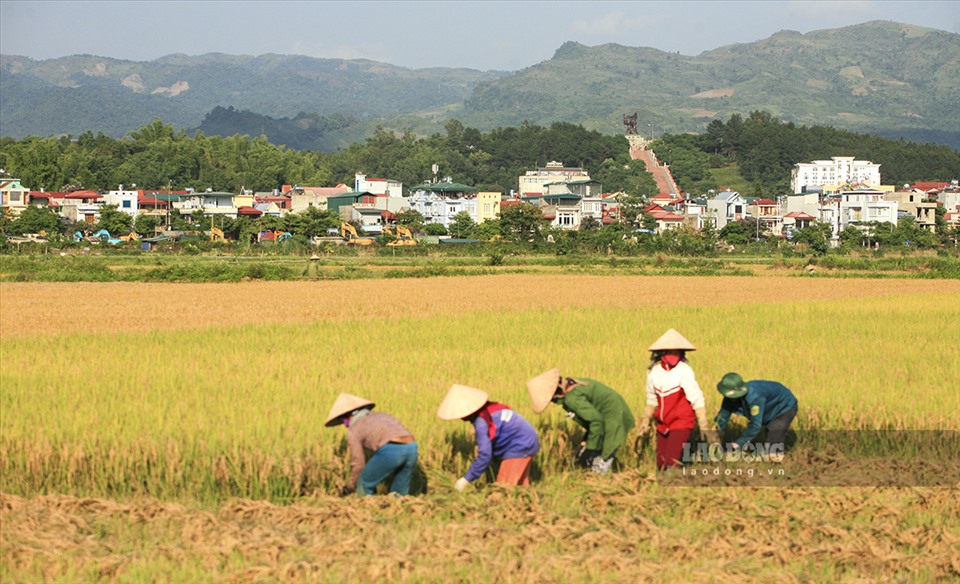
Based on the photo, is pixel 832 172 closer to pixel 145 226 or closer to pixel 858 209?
pixel 858 209

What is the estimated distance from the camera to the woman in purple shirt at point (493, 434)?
9203 mm

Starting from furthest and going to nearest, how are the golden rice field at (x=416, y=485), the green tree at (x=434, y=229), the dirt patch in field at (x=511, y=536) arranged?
the green tree at (x=434, y=229), the golden rice field at (x=416, y=485), the dirt patch in field at (x=511, y=536)

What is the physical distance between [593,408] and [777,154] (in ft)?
479

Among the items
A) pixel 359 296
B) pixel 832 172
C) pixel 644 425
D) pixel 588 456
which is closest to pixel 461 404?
pixel 588 456

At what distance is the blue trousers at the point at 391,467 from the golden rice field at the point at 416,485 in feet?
0.54

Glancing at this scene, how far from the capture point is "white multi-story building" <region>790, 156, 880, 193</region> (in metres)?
136

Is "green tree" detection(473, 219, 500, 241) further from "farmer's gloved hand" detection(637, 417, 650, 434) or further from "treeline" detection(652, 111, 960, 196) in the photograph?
"farmer's gloved hand" detection(637, 417, 650, 434)

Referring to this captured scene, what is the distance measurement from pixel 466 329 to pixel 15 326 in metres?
8.16

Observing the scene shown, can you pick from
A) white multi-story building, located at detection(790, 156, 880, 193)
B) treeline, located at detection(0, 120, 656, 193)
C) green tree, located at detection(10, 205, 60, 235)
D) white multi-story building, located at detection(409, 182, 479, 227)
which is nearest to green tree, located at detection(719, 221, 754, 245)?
white multi-story building, located at detection(409, 182, 479, 227)

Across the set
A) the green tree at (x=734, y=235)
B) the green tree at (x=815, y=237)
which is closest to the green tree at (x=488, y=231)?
the green tree at (x=734, y=235)

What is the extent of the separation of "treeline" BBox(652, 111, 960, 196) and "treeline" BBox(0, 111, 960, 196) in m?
0.15

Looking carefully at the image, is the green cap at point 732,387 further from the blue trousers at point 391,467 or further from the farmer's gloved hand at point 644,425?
the blue trousers at point 391,467

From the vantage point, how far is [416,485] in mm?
9828

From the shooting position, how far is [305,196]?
104875 millimetres
